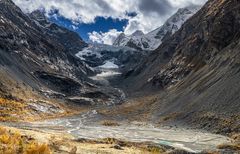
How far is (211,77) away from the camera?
111m

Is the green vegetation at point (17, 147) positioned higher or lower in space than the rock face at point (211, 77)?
lower

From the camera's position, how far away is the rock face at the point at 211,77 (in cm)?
8125

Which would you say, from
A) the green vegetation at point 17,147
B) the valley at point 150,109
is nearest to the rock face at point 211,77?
the valley at point 150,109

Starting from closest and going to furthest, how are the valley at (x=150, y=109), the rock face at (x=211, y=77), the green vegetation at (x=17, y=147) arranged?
the green vegetation at (x=17, y=147)
the valley at (x=150, y=109)
the rock face at (x=211, y=77)

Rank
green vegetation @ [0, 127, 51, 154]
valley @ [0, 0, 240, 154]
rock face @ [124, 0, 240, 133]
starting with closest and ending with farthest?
green vegetation @ [0, 127, 51, 154] < valley @ [0, 0, 240, 154] < rock face @ [124, 0, 240, 133]

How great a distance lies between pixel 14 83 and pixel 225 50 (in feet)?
241

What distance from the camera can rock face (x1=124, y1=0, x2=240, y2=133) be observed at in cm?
8125

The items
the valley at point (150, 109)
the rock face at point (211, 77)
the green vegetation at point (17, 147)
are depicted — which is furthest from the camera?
the rock face at point (211, 77)

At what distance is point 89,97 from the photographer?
194 meters

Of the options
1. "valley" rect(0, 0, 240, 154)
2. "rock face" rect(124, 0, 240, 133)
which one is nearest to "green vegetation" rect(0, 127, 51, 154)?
"valley" rect(0, 0, 240, 154)

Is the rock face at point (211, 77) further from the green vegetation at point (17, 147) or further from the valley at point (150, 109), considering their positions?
the green vegetation at point (17, 147)

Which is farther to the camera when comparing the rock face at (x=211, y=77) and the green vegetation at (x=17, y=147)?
the rock face at (x=211, y=77)

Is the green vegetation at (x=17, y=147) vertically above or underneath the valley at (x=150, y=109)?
underneath

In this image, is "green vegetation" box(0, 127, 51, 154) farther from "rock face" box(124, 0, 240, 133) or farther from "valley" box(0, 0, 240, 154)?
"rock face" box(124, 0, 240, 133)
